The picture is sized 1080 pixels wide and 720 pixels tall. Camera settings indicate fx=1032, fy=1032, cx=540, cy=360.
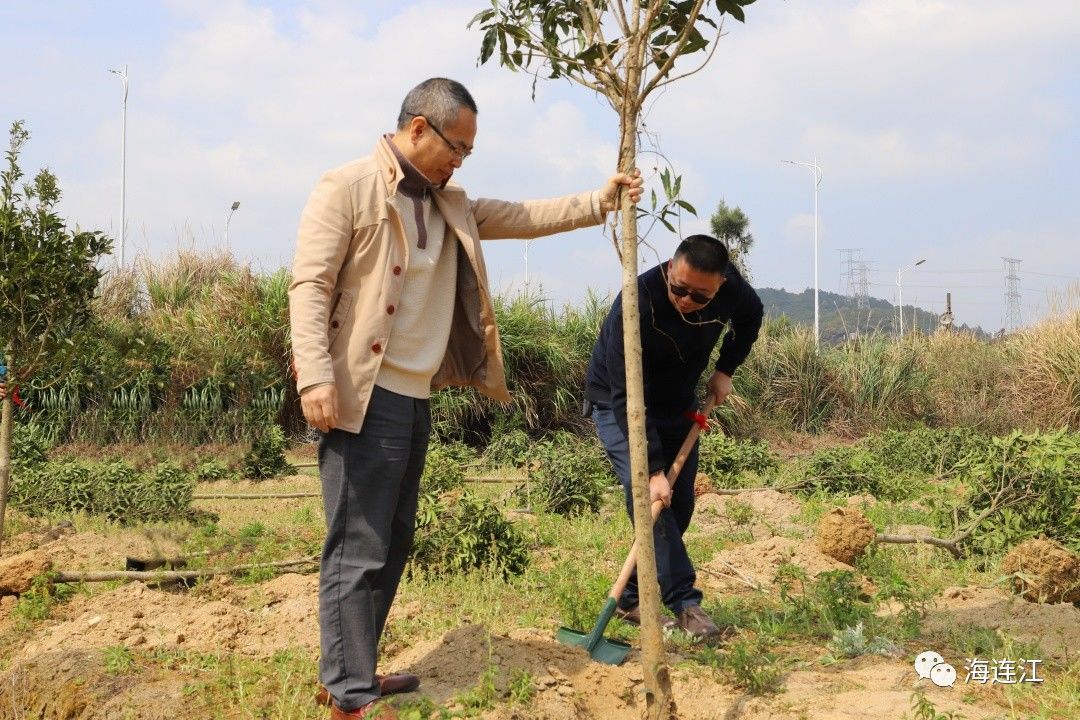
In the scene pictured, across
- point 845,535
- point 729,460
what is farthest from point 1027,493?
point 729,460

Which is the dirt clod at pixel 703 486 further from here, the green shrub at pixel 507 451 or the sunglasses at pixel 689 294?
the sunglasses at pixel 689 294

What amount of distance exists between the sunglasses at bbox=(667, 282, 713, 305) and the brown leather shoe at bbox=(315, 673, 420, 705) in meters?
1.81

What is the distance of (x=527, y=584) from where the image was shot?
18.0 ft

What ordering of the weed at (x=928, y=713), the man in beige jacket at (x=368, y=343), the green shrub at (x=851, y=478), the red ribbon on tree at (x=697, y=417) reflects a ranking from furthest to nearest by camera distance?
the green shrub at (x=851, y=478) < the red ribbon on tree at (x=697, y=417) < the man in beige jacket at (x=368, y=343) < the weed at (x=928, y=713)

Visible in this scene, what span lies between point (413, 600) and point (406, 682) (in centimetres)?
149

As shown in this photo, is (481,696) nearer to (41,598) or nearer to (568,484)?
(41,598)

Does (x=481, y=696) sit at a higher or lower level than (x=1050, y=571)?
lower

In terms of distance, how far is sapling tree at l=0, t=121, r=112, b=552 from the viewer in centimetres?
565

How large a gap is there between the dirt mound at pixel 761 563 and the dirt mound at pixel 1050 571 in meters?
0.91

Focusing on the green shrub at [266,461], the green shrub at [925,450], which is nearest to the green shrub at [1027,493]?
the green shrub at [925,450]

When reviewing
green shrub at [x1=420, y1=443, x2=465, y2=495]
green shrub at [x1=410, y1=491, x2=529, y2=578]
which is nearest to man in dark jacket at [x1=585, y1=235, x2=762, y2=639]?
green shrub at [x1=410, y1=491, x2=529, y2=578]

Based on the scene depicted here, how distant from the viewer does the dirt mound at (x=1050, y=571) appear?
5023mm

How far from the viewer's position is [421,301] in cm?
344

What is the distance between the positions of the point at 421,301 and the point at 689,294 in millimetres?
1252
